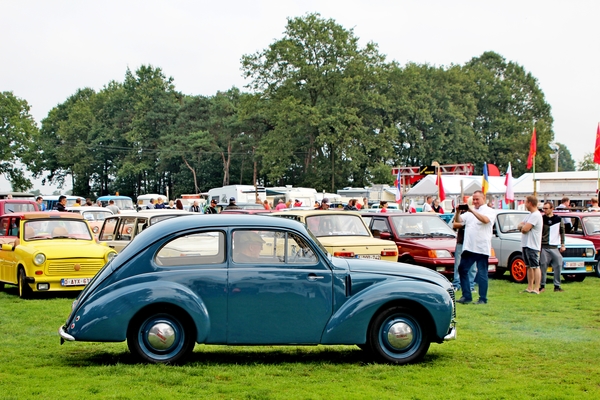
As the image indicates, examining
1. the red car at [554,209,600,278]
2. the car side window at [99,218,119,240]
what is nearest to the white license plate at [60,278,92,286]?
the car side window at [99,218,119,240]

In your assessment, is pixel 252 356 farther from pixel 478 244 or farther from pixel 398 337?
pixel 478 244

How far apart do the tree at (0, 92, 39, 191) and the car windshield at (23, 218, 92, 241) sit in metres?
68.2

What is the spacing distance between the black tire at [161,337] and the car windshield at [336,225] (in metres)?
7.91

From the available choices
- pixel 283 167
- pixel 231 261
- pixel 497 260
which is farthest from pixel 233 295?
pixel 283 167

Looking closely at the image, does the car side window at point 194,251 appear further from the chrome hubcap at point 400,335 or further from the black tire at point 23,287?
the black tire at point 23,287

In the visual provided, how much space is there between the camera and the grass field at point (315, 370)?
6.57 m

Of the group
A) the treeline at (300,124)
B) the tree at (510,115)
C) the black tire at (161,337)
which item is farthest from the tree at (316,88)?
the black tire at (161,337)

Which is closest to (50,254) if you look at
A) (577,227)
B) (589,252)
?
(589,252)

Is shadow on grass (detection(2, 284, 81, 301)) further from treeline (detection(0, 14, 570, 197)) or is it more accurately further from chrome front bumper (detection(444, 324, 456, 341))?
treeline (detection(0, 14, 570, 197))

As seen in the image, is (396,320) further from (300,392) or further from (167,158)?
(167,158)

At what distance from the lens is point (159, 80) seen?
90875 millimetres

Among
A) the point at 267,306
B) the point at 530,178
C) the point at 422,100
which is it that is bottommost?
the point at 267,306

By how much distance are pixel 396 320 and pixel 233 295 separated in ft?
5.70

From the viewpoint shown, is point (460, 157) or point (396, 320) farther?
point (460, 157)
